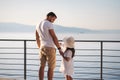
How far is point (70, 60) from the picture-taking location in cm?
488

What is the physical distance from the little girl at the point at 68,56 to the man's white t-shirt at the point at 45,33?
21 centimetres

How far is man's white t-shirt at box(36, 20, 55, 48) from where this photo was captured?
4.88m

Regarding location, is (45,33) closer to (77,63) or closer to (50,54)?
(50,54)

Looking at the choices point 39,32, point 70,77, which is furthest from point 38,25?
point 70,77

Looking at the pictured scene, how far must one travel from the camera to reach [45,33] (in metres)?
4.91

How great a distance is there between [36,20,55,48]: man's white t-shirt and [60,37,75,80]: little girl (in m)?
0.21

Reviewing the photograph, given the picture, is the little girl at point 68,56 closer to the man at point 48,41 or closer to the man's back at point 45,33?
the man at point 48,41

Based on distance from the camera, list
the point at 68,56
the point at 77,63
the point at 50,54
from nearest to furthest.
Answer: the point at 68,56 < the point at 50,54 < the point at 77,63

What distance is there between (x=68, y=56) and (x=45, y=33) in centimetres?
45

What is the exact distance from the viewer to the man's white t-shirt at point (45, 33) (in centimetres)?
488

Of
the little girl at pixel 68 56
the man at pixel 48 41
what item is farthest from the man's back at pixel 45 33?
the little girl at pixel 68 56

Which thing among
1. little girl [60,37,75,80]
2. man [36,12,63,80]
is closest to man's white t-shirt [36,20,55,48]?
man [36,12,63,80]

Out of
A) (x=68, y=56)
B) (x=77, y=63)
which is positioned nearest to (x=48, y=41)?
(x=68, y=56)

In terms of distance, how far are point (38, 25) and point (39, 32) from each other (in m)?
0.10
